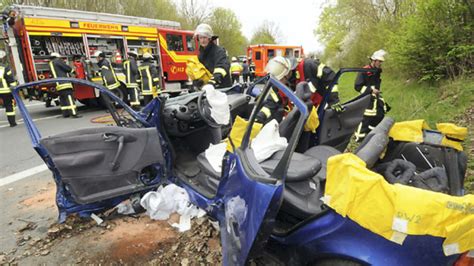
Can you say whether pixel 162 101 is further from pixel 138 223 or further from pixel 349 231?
pixel 349 231

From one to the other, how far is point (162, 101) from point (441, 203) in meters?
2.45

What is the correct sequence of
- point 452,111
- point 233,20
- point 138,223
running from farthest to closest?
point 233,20 → point 452,111 → point 138,223

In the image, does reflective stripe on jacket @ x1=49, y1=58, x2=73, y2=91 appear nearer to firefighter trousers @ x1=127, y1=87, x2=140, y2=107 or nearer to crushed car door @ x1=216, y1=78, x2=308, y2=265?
firefighter trousers @ x1=127, y1=87, x2=140, y2=107

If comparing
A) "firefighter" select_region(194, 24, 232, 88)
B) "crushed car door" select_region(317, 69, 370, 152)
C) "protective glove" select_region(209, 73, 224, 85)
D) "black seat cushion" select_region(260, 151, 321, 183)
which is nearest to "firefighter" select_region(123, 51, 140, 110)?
"firefighter" select_region(194, 24, 232, 88)

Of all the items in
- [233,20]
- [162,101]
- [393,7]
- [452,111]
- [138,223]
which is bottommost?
[138,223]

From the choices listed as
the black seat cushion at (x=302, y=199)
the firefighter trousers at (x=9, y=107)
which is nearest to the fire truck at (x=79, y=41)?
the firefighter trousers at (x=9, y=107)

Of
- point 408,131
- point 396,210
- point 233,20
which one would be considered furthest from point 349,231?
point 233,20

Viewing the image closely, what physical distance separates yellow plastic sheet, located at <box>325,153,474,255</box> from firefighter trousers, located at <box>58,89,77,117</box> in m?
8.40

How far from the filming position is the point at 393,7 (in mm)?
13438

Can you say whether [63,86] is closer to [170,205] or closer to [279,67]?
[170,205]

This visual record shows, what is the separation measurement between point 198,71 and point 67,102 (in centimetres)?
536

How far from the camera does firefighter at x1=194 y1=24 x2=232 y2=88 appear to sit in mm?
4263

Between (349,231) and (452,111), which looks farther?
(452,111)

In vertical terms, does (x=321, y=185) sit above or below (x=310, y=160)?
below
